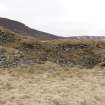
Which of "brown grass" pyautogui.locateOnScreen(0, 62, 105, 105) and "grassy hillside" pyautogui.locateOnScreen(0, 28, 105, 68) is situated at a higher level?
"grassy hillside" pyautogui.locateOnScreen(0, 28, 105, 68)

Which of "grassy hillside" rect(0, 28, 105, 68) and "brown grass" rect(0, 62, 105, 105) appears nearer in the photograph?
"brown grass" rect(0, 62, 105, 105)

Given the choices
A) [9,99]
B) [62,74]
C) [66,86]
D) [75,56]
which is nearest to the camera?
[9,99]

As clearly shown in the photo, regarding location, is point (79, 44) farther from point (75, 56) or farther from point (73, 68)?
point (73, 68)

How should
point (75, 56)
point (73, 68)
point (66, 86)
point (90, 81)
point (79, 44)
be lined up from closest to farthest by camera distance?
point (66, 86)
point (90, 81)
point (73, 68)
point (75, 56)
point (79, 44)

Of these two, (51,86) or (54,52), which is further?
(54,52)

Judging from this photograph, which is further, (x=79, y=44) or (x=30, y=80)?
(x=79, y=44)

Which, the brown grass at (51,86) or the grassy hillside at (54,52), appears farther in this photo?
the grassy hillside at (54,52)

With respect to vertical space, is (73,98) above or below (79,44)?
below

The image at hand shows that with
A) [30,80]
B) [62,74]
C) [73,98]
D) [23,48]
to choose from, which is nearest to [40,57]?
[23,48]

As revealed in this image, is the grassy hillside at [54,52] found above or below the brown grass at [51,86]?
above

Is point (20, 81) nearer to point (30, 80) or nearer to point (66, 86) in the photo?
point (30, 80)

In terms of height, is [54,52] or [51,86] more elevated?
[54,52]

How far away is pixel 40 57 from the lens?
30.4 metres

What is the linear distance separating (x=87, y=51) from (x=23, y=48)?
725 centimetres
